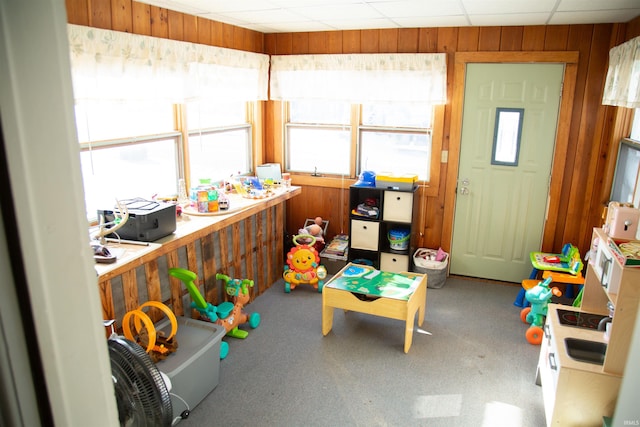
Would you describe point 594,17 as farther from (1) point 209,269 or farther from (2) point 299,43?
(1) point 209,269

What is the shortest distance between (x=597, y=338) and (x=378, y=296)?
1.32m

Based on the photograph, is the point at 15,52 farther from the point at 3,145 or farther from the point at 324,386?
the point at 324,386

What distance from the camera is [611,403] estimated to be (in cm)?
220

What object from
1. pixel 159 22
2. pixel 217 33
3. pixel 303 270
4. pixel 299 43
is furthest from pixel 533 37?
pixel 159 22

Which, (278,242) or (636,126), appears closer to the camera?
(636,126)

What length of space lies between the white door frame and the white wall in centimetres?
412

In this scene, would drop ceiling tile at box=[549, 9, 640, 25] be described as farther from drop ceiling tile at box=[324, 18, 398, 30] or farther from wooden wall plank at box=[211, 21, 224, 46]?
wooden wall plank at box=[211, 21, 224, 46]

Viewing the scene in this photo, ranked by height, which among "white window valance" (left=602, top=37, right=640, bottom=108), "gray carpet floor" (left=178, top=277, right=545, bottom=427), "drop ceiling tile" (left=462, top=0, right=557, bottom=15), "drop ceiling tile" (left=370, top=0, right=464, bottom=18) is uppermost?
"drop ceiling tile" (left=370, top=0, right=464, bottom=18)

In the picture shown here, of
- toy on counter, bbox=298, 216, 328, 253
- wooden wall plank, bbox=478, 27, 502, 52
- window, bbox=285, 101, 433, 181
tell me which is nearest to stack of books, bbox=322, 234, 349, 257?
toy on counter, bbox=298, 216, 328, 253

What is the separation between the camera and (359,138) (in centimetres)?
475

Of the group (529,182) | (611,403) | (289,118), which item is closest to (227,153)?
(289,118)

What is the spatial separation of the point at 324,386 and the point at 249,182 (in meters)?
2.08

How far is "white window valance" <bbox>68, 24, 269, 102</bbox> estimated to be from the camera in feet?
8.91

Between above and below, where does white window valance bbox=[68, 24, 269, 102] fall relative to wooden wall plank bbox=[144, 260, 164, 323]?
above
